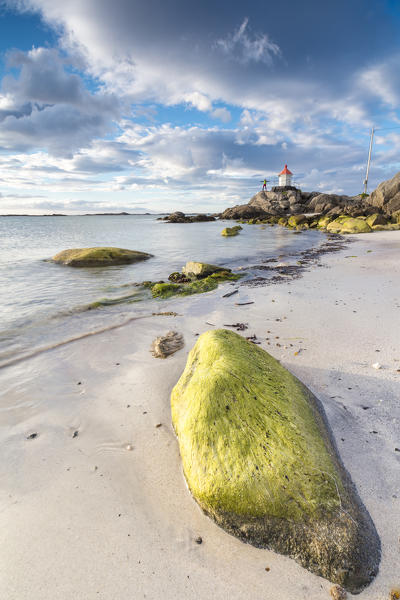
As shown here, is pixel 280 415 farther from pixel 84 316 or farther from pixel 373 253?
pixel 373 253

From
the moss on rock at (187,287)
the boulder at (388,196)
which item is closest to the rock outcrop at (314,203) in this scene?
the boulder at (388,196)

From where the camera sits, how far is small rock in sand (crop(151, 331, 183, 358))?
524 cm

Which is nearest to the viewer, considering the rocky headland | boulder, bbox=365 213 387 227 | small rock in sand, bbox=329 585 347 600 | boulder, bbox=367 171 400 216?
small rock in sand, bbox=329 585 347 600

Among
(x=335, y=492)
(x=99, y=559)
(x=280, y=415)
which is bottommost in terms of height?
(x=99, y=559)

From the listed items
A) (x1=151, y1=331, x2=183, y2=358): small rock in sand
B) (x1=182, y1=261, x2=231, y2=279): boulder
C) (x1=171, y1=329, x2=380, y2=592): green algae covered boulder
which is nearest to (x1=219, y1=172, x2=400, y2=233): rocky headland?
(x1=182, y1=261, x2=231, y2=279): boulder

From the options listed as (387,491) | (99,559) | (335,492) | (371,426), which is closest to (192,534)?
(99,559)

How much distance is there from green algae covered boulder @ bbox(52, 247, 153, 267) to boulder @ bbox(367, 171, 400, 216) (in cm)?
3705

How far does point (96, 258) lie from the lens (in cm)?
1541

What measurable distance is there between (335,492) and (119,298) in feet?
27.6

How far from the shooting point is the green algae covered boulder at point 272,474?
6.61ft

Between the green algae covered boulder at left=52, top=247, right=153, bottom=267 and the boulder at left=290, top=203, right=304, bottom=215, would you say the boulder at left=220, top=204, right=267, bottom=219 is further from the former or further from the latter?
the green algae covered boulder at left=52, top=247, right=153, bottom=267

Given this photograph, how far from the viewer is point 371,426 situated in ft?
10.4

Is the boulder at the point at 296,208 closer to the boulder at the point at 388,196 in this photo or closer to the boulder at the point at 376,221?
the boulder at the point at 388,196

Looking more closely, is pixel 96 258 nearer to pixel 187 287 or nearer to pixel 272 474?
pixel 187 287
